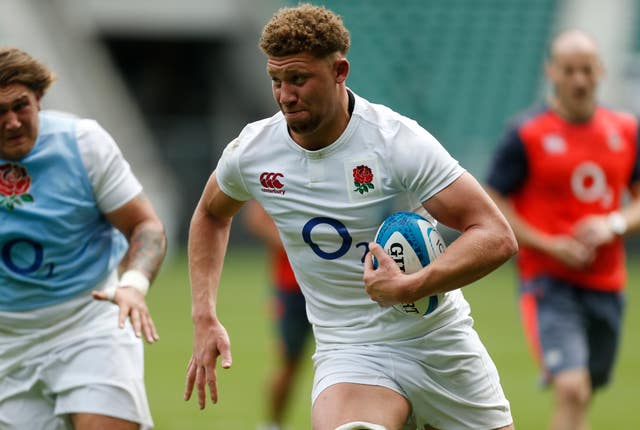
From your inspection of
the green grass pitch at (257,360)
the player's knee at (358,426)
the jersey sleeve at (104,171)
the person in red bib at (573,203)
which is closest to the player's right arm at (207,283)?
the jersey sleeve at (104,171)

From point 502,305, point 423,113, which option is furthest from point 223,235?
point 423,113

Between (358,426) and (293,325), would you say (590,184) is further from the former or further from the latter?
(358,426)

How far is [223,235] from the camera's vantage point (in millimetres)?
5043

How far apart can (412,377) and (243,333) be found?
935 centimetres

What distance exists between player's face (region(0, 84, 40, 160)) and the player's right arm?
794 mm

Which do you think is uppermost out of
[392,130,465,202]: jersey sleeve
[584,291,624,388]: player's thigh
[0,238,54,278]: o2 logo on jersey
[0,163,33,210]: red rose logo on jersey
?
[392,130,465,202]: jersey sleeve

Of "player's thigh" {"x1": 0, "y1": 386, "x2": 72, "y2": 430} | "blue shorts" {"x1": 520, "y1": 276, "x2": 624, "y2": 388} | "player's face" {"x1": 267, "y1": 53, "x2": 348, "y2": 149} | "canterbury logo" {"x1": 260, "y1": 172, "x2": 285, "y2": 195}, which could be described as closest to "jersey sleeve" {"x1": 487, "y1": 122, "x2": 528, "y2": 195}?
"blue shorts" {"x1": 520, "y1": 276, "x2": 624, "y2": 388}

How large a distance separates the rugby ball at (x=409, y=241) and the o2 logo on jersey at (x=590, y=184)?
109 inches

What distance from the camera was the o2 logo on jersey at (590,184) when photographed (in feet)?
22.9

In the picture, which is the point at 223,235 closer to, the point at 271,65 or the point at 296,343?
the point at 271,65

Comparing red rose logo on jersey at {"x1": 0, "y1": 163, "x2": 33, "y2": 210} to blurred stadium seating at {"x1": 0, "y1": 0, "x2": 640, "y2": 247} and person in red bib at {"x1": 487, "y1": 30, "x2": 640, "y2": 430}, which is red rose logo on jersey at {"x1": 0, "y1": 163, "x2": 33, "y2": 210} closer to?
person in red bib at {"x1": 487, "y1": 30, "x2": 640, "y2": 430}

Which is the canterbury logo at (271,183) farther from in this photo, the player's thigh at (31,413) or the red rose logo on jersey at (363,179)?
the player's thigh at (31,413)

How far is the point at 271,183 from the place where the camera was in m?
4.65

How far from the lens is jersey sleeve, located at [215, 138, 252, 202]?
15.4 ft
